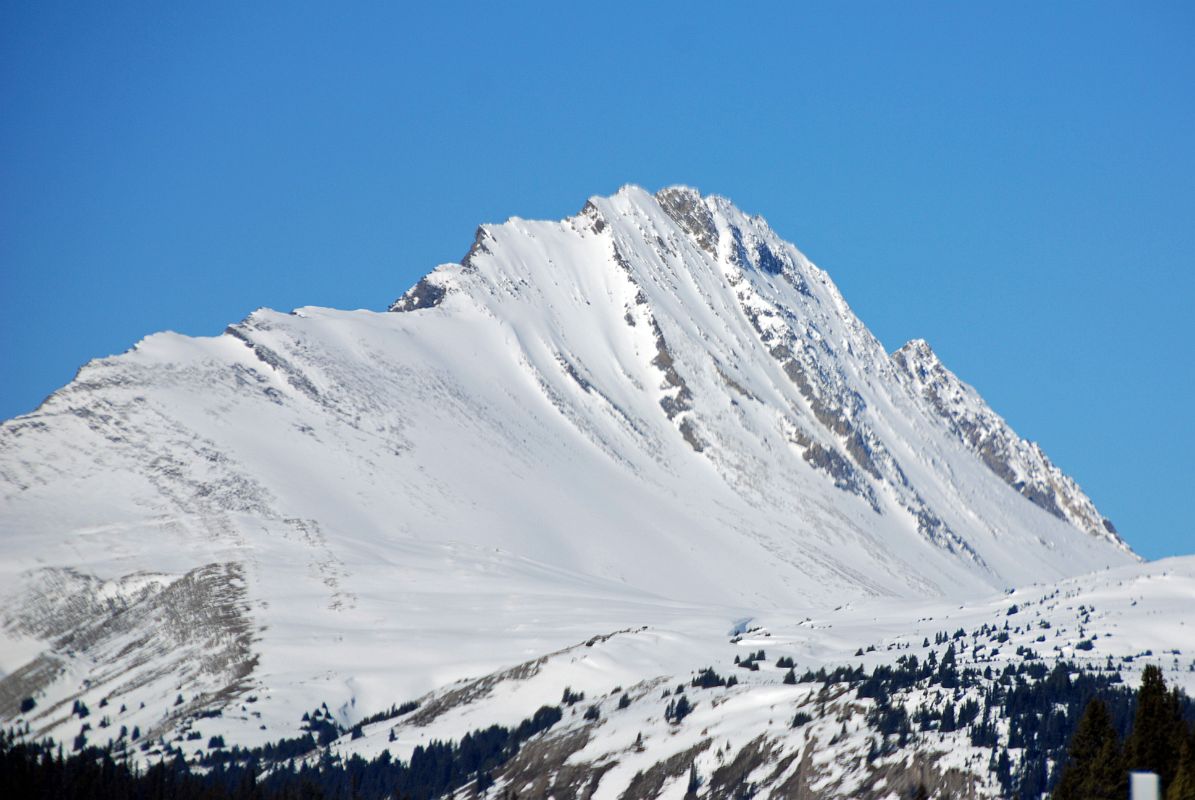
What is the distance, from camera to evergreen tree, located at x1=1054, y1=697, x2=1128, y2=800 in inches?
4171

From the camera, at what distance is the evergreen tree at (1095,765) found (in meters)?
106

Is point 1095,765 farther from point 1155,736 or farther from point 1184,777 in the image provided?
point 1184,777

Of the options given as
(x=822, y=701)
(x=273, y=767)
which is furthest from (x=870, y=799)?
(x=273, y=767)

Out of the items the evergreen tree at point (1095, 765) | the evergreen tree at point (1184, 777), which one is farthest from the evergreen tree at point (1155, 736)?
the evergreen tree at point (1184, 777)

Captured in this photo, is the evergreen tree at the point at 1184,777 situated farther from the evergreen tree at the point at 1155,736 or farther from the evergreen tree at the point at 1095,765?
the evergreen tree at the point at 1095,765

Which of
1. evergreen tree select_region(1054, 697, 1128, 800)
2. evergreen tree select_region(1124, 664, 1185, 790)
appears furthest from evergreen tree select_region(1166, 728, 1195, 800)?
evergreen tree select_region(1054, 697, 1128, 800)

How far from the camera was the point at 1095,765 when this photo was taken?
107 m

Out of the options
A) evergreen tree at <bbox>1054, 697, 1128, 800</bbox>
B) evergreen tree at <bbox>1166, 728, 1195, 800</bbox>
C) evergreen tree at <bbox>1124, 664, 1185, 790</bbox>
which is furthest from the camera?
evergreen tree at <bbox>1054, 697, 1128, 800</bbox>

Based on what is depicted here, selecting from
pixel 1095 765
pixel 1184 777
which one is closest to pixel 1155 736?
pixel 1095 765

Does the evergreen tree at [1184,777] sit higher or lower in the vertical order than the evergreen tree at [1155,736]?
lower

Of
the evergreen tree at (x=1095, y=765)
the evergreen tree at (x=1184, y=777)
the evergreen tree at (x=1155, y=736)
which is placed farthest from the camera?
the evergreen tree at (x=1095, y=765)

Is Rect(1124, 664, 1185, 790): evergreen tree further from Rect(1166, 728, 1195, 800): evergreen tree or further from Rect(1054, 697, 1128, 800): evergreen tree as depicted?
Rect(1166, 728, 1195, 800): evergreen tree

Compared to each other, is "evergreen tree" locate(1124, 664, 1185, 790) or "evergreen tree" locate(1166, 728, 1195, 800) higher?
"evergreen tree" locate(1124, 664, 1185, 790)

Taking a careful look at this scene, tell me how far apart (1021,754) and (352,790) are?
206ft
